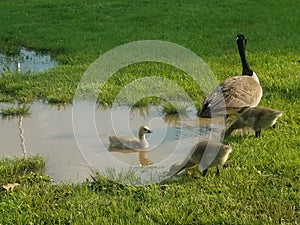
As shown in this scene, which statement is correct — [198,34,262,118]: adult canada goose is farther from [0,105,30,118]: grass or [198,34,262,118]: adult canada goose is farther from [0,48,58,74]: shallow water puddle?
[0,48,58,74]: shallow water puddle

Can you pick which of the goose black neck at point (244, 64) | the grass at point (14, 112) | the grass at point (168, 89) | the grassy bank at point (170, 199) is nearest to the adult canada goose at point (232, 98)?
the grass at point (168, 89)

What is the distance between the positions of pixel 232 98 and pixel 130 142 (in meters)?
1.36

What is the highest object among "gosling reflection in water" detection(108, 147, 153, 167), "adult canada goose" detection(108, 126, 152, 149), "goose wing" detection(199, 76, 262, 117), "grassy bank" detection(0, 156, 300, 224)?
"goose wing" detection(199, 76, 262, 117)

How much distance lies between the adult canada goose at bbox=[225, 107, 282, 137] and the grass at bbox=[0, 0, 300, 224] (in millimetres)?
145

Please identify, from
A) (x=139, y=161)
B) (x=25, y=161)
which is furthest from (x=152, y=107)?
(x=25, y=161)

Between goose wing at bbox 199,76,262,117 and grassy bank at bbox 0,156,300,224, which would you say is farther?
goose wing at bbox 199,76,262,117

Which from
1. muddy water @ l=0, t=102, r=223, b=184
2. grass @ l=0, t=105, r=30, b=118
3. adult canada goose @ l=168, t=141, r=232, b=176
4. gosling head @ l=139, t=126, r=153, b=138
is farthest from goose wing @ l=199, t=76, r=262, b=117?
grass @ l=0, t=105, r=30, b=118

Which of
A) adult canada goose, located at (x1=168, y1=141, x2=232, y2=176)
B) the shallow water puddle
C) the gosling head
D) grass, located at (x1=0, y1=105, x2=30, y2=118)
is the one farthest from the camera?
the shallow water puddle

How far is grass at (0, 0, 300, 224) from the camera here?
4.52 meters

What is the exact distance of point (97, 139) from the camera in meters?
6.36

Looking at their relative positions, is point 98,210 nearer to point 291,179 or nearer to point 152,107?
point 291,179

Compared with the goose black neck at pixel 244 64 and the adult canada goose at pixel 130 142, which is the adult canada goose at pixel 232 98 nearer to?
the goose black neck at pixel 244 64

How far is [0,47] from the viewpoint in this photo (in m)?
11.8

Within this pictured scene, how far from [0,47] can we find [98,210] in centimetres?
809
